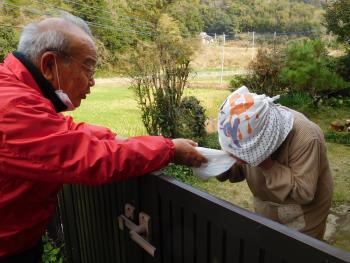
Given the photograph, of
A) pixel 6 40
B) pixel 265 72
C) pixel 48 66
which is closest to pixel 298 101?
pixel 265 72

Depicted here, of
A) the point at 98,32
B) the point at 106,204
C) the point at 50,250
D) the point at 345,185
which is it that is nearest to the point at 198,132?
the point at 345,185

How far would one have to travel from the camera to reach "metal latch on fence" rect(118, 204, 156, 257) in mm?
1611

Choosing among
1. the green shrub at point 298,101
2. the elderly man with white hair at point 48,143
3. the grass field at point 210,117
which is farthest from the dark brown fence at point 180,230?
the green shrub at point 298,101

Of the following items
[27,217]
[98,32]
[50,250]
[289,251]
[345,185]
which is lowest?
[345,185]

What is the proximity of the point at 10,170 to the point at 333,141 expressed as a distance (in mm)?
8191

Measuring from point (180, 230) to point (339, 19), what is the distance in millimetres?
12613

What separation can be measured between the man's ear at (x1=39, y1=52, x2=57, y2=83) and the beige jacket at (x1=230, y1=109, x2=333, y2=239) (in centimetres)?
107

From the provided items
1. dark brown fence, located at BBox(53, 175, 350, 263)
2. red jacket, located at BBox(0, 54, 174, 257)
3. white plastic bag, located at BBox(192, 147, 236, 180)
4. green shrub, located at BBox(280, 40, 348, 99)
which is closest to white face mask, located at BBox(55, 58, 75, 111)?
red jacket, located at BBox(0, 54, 174, 257)

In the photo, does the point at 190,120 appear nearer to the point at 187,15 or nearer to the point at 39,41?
the point at 39,41

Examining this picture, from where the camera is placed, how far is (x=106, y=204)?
1936mm

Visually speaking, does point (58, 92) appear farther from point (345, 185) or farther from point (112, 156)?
point (345, 185)

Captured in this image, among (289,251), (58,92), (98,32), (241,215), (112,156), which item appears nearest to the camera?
(289,251)

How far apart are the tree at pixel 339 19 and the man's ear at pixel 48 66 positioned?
1221cm

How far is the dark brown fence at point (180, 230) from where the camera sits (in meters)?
1.00
